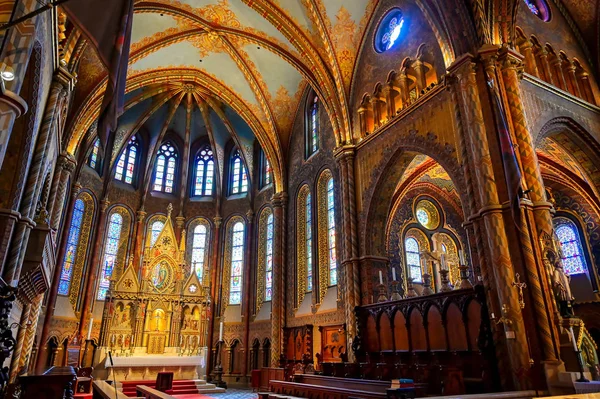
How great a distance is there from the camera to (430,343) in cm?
1130

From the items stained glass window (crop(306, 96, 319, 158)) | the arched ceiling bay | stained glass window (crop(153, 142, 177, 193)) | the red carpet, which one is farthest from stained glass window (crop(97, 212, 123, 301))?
stained glass window (crop(306, 96, 319, 158))

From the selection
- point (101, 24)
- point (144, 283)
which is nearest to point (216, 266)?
point (144, 283)

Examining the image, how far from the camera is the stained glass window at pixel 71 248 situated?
63.1 ft

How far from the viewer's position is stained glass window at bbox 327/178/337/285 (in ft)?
55.9

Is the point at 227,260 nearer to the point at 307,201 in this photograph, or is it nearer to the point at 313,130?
the point at 307,201

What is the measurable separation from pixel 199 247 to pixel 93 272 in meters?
5.58

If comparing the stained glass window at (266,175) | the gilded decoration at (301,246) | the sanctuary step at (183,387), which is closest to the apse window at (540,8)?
the gilded decoration at (301,246)

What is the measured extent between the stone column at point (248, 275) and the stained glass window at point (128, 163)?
6991 mm

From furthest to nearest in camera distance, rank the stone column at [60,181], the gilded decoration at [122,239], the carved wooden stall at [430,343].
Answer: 1. the gilded decoration at [122,239]
2. the stone column at [60,181]
3. the carved wooden stall at [430,343]

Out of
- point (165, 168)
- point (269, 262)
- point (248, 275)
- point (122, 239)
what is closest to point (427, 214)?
point (269, 262)

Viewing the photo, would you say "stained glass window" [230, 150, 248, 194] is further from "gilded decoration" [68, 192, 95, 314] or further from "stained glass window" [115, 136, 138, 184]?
"gilded decoration" [68, 192, 95, 314]

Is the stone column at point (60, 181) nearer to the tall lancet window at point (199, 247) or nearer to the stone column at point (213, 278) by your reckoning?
the tall lancet window at point (199, 247)

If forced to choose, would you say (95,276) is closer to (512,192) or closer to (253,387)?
(253,387)

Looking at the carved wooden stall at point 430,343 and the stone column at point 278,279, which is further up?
the stone column at point 278,279
